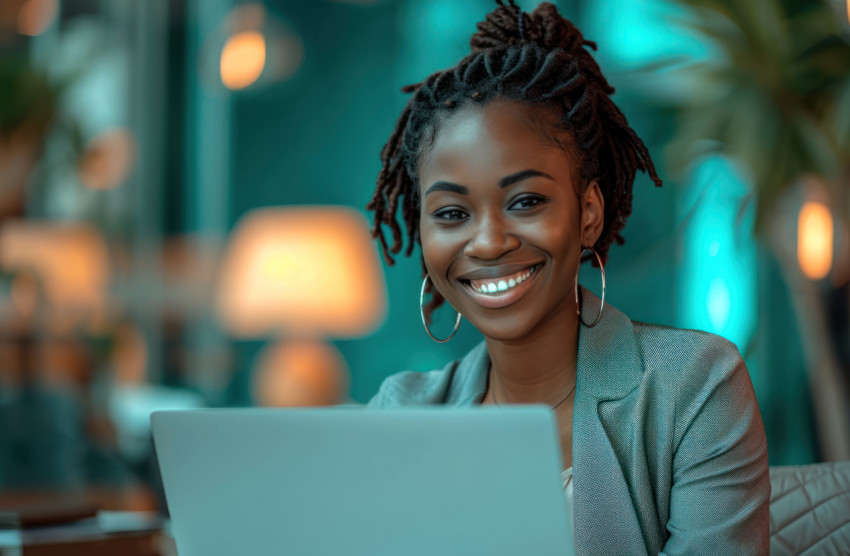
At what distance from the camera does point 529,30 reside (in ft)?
4.89

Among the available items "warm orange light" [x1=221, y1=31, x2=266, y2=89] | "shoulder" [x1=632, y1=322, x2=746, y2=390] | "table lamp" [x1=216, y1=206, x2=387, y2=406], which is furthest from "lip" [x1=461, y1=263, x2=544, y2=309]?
"warm orange light" [x1=221, y1=31, x2=266, y2=89]

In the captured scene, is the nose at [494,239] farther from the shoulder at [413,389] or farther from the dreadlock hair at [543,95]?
the shoulder at [413,389]

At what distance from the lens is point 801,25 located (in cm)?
306

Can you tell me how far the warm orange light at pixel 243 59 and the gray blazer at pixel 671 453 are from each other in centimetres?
360

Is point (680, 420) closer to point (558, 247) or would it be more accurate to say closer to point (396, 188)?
point (558, 247)

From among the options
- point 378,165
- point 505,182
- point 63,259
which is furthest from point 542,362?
point 63,259

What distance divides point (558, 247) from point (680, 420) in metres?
0.31

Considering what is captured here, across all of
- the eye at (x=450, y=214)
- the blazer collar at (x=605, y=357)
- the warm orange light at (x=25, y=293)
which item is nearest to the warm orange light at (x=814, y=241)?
the blazer collar at (x=605, y=357)

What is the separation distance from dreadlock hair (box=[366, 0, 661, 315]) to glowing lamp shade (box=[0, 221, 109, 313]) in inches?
142

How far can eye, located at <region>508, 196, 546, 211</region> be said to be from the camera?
137 centimetres

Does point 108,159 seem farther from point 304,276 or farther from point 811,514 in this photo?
point 811,514

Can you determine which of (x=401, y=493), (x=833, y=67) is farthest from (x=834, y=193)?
(x=401, y=493)

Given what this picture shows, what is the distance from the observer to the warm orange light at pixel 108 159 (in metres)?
4.84

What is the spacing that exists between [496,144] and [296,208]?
2.43 meters
